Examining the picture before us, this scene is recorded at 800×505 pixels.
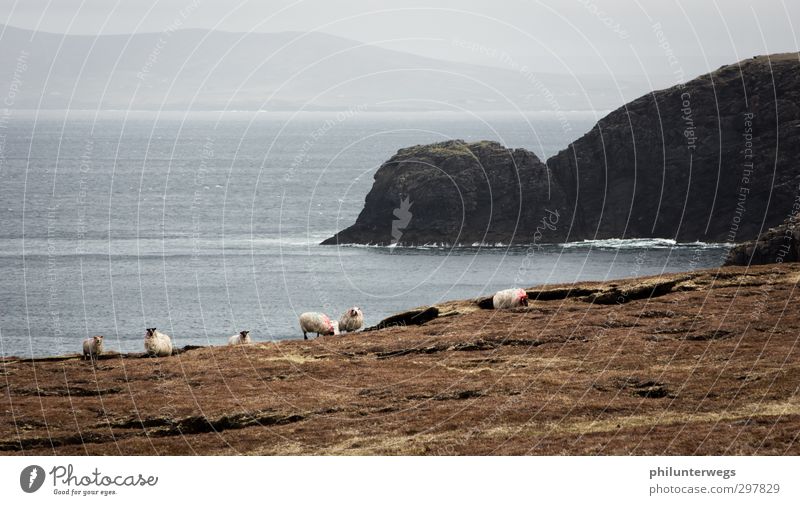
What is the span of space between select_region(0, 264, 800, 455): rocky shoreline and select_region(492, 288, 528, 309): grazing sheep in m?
1.22

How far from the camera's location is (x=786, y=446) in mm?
31047

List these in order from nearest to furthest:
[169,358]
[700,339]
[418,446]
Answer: [418,446], [700,339], [169,358]

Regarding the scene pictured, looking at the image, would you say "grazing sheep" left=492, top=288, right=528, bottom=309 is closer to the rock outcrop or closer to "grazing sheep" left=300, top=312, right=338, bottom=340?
"grazing sheep" left=300, top=312, right=338, bottom=340

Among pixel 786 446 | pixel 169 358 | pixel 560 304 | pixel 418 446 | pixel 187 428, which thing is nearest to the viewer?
pixel 786 446

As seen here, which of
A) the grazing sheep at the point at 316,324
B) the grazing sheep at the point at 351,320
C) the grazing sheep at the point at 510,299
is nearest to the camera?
the grazing sheep at the point at 510,299

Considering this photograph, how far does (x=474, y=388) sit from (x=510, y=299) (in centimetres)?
1501

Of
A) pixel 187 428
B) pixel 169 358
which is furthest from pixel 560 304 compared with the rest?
pixel 187 428

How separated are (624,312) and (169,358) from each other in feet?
69.3

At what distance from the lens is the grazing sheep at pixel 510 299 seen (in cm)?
5403

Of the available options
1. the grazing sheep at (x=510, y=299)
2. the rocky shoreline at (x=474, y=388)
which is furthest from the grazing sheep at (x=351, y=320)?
the grazing sheep at (x=510, y=299)

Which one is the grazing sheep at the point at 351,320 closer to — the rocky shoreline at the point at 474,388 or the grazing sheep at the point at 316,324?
the grazing sheep at the point at 316,324

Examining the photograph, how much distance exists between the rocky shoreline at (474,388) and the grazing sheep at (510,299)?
122 cm

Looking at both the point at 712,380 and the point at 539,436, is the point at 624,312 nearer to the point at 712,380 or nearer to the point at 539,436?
the point at 712,380

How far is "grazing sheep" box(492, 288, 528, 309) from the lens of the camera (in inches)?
2127
